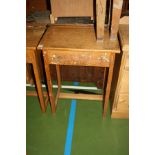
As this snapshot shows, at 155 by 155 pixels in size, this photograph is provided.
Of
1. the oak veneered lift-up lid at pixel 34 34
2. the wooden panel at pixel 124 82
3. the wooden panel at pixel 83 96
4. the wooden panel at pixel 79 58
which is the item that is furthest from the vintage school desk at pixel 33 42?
the wooden panel at pixel 124 82

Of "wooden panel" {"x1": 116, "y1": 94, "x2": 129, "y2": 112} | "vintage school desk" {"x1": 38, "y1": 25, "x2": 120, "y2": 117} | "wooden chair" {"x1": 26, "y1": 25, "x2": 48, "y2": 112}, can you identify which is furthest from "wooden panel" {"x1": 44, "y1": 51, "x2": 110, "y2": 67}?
"wooden panel" {"x1": 116, "y1": 94, "x2": 129, "y2": 112}

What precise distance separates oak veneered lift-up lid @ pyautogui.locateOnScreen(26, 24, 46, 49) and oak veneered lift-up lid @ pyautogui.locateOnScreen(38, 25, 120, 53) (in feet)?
0.15

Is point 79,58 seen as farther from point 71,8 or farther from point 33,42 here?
point 71,8

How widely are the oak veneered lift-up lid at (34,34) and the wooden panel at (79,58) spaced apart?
0.46ft

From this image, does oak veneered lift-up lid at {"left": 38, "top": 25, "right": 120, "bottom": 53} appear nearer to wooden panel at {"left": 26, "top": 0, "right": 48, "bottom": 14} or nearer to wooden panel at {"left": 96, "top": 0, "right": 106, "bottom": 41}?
wooden panel at {"left": 96, "top": 0, "right": 106, "bottom": 41}

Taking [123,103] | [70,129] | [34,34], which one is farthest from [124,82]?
[34,34]

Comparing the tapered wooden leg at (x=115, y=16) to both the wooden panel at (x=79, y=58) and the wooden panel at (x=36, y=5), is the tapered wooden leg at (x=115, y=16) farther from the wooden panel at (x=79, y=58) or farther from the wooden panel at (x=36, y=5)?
the wooden panel at (x=36, y=5)

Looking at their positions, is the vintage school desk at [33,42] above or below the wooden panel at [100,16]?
below

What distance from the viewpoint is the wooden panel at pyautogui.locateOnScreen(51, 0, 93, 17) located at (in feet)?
5.06

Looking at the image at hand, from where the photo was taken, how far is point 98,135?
1.70 metres

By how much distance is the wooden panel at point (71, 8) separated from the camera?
1.54 meters
